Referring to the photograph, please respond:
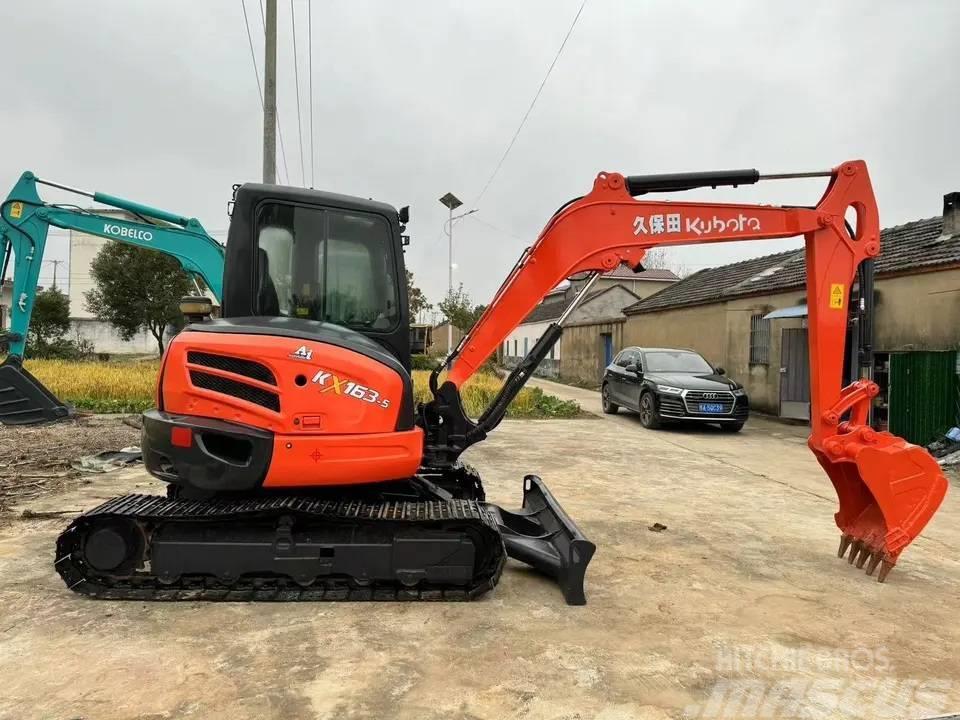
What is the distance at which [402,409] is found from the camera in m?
4.04

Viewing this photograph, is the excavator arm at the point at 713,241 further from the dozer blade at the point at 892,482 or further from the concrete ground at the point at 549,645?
the concrete ground at the point at 549,645

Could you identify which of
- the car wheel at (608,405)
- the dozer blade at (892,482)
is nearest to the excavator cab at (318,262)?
the dozer blade at (892,482)

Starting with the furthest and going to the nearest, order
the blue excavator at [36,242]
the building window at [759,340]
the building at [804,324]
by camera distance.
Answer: the building window at [759,340] < the building at [804,324] < the blue excavator at [36,242]

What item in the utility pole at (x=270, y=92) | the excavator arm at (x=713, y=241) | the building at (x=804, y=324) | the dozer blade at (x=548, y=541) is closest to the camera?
the dozer blade at (x=548, y=541)

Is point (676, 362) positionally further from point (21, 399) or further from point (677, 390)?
point (21, 399)

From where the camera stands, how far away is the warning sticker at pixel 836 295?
4609 millimetres

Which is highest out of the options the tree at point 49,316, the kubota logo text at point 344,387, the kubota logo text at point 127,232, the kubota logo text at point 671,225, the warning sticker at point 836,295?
the tree at point 49,316

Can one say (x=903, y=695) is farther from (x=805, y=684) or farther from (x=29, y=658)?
(x=29, y=658)

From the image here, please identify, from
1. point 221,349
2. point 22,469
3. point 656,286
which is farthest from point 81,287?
point 221,349

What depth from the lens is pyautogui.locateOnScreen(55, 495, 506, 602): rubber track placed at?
3.89 metres

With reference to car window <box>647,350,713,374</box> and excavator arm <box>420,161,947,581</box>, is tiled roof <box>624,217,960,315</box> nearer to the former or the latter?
car window <box>647,350,713,374</box>

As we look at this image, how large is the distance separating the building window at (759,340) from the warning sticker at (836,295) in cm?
1063

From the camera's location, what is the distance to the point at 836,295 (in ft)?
15.2

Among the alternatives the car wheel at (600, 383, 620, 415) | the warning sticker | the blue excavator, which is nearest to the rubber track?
the warning sticker
